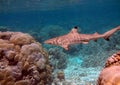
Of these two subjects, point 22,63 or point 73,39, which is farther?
point 73,39

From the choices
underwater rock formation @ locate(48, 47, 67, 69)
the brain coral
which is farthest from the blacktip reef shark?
underwater rock formation @ locate(48, 47, 67, 69)

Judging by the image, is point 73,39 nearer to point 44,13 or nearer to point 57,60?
point 57,60

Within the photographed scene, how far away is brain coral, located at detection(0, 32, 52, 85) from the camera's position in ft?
18.8

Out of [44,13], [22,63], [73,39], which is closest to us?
[22,63]

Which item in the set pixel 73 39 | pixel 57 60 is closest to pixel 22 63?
pixel 73 39

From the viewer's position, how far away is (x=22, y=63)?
239 inches

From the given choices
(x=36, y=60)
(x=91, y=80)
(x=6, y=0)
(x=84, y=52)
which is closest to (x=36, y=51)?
(x=36, y=60)

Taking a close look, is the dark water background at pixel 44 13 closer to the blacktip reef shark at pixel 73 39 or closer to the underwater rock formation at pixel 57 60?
the underwater rock formation at pixel 57 60

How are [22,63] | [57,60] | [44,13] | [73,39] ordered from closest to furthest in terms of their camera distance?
1. [22,63]
2. [73,39]
3. [57,60]
4. [44,13]

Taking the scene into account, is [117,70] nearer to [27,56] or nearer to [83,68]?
[27,56]

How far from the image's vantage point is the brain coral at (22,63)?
225 inches

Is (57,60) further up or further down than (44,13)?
further down

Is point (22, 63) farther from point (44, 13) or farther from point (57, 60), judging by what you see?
point (44, 13)

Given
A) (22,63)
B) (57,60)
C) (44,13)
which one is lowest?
(22,63)
